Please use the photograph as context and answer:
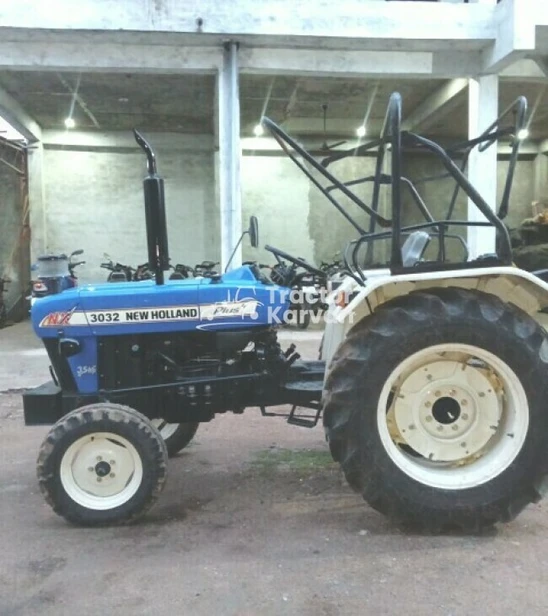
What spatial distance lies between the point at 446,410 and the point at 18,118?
12.2m

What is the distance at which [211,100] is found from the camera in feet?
40.2

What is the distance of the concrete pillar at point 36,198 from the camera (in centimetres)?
1405

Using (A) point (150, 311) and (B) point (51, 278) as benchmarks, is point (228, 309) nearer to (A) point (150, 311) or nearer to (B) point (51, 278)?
(A) point (150, 311)

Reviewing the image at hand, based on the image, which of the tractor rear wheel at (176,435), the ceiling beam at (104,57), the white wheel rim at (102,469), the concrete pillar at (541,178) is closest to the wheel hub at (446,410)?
the white wheel rim at (102,469)

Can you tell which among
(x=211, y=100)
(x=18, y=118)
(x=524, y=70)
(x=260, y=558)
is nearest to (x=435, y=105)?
(x=524, y=70)

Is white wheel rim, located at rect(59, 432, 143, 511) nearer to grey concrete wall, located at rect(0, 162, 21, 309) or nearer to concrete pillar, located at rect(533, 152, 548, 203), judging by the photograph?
grey concrete wall, located at rect(0, 162, 21, 309)

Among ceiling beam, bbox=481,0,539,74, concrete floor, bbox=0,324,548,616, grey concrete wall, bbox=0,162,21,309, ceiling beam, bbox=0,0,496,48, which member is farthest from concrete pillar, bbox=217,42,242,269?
grey concrete wall, bbox=0,162,21,309

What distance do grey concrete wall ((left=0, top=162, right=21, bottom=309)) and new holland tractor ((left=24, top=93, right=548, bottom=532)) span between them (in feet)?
38.7

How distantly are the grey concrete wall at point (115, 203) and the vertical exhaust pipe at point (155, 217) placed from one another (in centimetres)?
1194

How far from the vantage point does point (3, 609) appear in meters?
2.35

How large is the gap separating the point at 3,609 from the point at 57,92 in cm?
1121

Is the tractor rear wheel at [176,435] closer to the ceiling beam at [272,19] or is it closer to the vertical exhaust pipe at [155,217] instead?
the vertical exhaust pipe at [155,217]

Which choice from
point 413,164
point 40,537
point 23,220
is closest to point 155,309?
point 40,537

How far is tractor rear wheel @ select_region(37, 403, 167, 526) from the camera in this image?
115 inches
